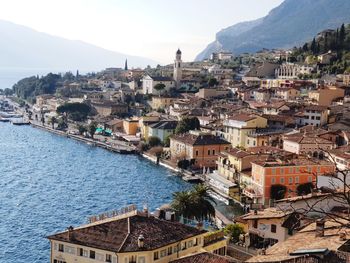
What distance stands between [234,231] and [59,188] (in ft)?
79.6

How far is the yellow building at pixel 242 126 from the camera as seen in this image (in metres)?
54.2

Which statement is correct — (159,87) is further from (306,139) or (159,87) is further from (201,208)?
(201,208)

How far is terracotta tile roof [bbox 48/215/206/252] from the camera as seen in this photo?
659 inches

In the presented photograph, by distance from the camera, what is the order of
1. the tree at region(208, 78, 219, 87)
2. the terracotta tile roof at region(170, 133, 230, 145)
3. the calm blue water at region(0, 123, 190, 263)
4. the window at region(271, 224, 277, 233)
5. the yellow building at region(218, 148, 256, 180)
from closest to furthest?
the window at region(271, 224, 277, 233) → the calm blue water at region(0, 123, 190, 263) → the yellow building at region(218, 148, 256, 180) → the terracotta tile roof at region(170, 133, 230, 145) → the tree at region(208, 78, 219, 87)

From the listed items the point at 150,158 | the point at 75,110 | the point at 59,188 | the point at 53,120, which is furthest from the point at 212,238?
the point at 75,110

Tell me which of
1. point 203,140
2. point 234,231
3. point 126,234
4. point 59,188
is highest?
point 126,234

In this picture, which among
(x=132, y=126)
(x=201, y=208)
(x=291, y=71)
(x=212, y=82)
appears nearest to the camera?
(x=201, y=208)

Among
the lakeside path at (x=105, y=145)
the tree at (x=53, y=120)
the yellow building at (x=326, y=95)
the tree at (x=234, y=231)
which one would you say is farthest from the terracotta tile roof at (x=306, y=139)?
the tree at (x=53, y=120)

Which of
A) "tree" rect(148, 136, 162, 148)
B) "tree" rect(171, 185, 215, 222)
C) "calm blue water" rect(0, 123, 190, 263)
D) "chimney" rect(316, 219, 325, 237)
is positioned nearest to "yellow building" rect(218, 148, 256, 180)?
"calm blue water" rect(0, 123, 190, 263)

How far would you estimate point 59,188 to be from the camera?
4538 centimetres

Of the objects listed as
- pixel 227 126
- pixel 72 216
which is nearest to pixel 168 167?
pixel 227 126

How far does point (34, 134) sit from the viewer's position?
86938 millimetres

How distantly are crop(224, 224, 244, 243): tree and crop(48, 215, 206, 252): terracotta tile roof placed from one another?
538cm

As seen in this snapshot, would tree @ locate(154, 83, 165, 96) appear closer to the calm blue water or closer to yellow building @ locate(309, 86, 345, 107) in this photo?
the calm blue water
